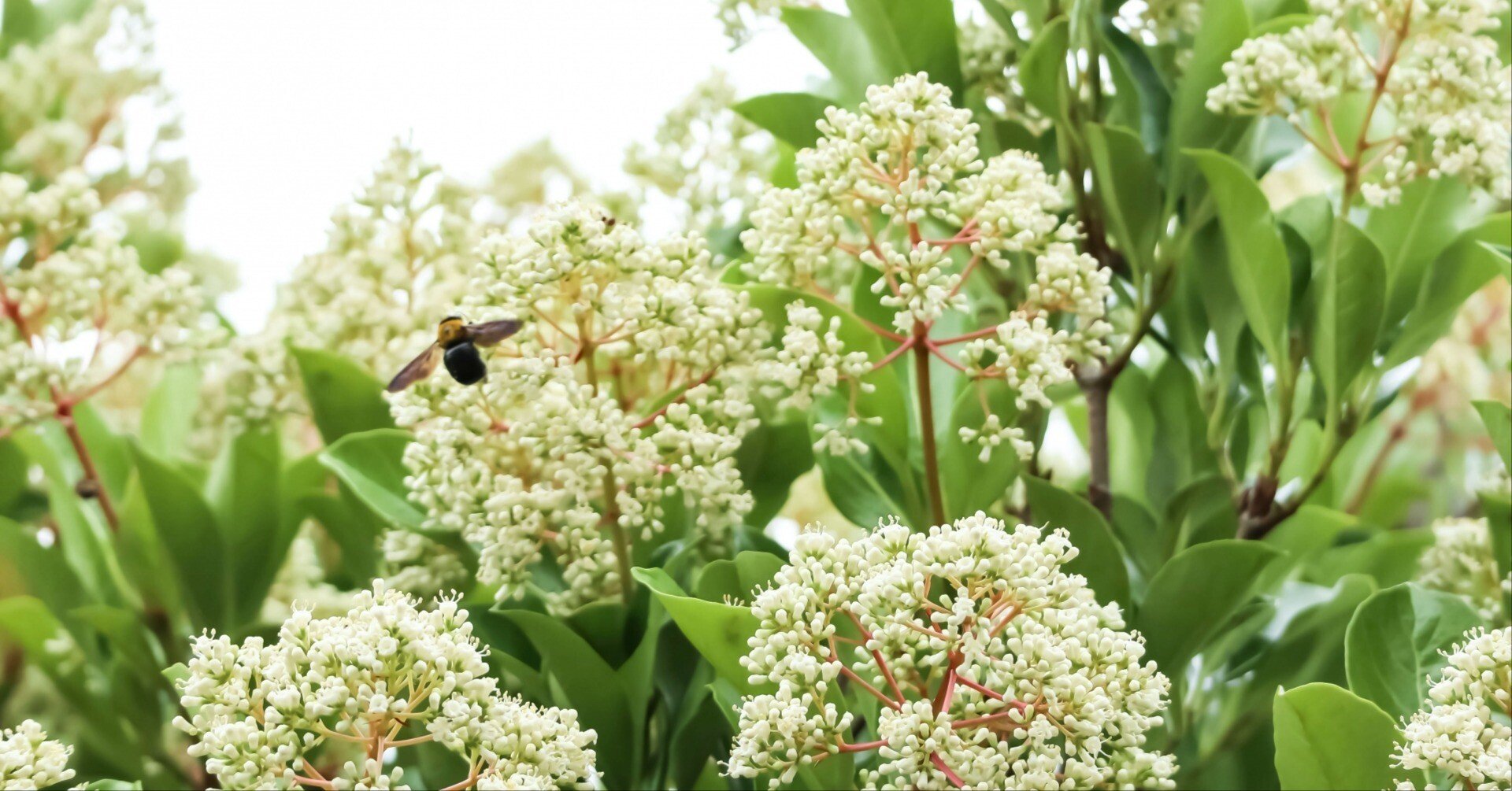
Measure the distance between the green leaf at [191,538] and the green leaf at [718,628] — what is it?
505 mm

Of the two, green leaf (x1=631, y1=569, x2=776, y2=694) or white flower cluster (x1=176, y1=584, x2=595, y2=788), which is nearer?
white flower cluster (x1=176, y1=584, x2=595, y2=788)

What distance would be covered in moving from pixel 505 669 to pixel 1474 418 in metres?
1.26

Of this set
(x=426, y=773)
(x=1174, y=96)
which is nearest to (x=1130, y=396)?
(x=1174, y=96)

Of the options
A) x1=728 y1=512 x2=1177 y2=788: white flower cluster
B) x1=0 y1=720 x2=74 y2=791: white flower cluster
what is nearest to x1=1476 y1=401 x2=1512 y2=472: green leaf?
x1=728 y1=512 x2=1177 y2=788: white flower cluster

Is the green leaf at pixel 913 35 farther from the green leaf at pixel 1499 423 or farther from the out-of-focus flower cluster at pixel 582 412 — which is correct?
the green leaf at pixel 1499 423

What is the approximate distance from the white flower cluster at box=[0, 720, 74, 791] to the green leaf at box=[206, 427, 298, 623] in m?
0.42

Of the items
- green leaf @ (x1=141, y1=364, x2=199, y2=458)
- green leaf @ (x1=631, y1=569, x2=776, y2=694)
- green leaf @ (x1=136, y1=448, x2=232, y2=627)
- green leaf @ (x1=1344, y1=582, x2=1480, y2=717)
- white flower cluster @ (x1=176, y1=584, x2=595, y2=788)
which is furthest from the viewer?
green leaf @ (x1=141, y1=364, x2=199, y2=458)

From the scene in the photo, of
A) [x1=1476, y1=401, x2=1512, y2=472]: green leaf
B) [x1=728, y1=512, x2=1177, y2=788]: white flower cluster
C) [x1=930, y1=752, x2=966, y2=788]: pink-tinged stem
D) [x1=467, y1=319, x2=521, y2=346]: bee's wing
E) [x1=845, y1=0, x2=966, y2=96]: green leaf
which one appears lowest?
[x1=1476, y1=401, x2=1512, y2=472]: green leaf

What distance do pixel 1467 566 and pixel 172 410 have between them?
1.16 m

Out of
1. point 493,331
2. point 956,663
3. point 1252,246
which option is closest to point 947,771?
point 956,663

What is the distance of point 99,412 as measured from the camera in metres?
1.34

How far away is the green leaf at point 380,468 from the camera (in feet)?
3.26

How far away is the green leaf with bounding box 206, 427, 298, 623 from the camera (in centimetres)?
119

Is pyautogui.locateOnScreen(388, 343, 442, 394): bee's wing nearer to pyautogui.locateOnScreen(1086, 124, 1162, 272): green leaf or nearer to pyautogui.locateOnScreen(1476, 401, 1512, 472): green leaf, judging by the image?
pyautogui.locateOnScreen(1086, 124, 1162, 272): green leaf
